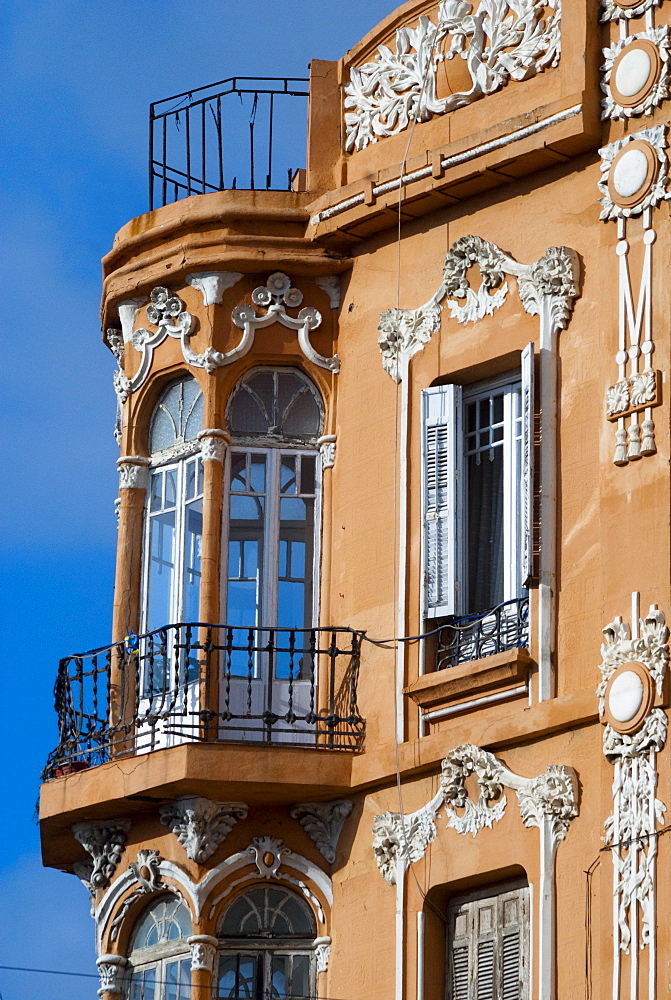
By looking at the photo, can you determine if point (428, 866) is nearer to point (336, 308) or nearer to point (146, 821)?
point (146, 821)

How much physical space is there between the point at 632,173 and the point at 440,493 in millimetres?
2685

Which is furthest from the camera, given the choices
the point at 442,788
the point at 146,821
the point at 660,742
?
the point at 146,821

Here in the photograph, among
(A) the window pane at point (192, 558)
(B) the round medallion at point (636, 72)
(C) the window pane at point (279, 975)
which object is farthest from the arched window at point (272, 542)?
(B) the round medallion at point (636, 72)

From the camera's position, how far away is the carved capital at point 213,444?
1959cm

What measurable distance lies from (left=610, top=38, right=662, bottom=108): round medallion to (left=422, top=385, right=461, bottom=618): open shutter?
243 cm

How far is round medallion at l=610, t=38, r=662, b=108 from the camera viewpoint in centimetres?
1811

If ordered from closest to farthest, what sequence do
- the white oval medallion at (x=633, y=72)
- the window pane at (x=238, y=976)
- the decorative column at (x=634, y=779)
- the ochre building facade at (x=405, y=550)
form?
the decorative column at (x=634, y=779) < the ochre building facade at (x=405, y=550) < the white oval medallion at (x=633, y=72) < the window pane at (x=238, y=976)

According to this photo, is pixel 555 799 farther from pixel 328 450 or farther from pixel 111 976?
pixel 111 976

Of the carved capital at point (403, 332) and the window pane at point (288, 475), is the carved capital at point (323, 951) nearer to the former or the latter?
the window pane at point (288, 475)

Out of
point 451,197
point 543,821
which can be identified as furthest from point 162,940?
point 451,197

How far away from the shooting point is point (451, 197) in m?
19.3

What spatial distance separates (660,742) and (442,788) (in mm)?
1970

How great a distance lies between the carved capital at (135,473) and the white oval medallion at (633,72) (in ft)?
15.5

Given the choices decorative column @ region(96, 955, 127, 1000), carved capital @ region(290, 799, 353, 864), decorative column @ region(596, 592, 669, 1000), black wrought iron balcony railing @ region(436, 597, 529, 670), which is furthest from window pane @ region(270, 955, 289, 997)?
decorative column @ region(596, 592, 669, 1000)
